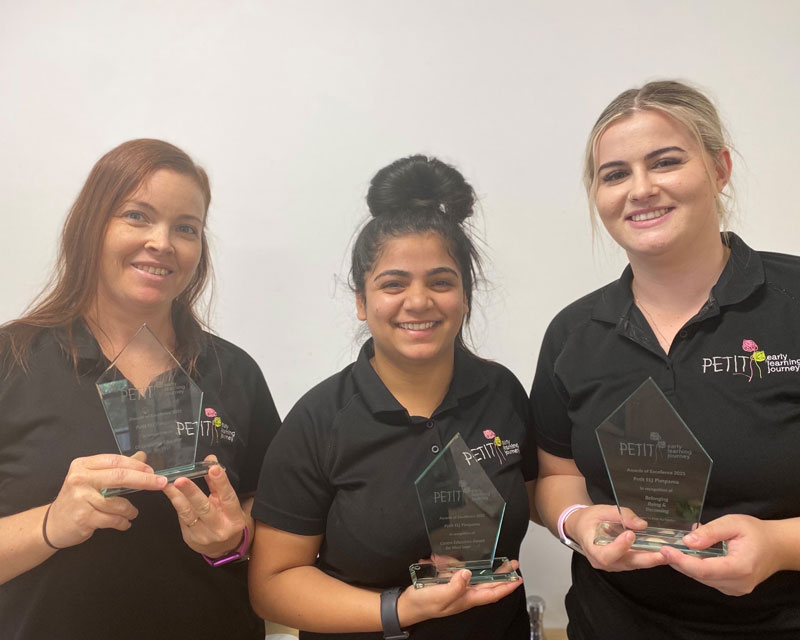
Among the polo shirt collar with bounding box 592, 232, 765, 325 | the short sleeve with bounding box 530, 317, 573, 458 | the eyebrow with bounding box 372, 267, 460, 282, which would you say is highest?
the eyebrow with bounding box 372, 267, 460, 282

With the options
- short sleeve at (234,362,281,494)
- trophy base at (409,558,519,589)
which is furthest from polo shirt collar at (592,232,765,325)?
short sleeve at (234,362,281,494)

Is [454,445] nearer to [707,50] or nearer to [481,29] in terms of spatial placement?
[481,29]

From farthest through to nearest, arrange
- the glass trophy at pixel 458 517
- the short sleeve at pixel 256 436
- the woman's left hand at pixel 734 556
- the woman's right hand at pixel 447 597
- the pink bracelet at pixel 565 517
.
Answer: the short sleeve at pixel 256 436 → the pink bracelet at pixel 565 517 → the glass trophy at pixel 458 517 → the woman's right hand at pixel 447 597 → the woman's left hand at pixel 734 556

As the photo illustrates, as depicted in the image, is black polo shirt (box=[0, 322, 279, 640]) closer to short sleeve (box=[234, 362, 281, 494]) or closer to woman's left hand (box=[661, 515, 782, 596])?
→ short sleeve (box=[234, 362, 281, 494])

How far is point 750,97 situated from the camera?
7.09ft

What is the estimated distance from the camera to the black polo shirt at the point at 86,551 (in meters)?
1.26

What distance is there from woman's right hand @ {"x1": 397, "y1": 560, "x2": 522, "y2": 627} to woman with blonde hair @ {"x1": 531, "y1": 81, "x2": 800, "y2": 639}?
24 cm

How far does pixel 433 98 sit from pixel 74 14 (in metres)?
1.58

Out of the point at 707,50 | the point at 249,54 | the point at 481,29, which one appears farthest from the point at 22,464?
the point at 707,50

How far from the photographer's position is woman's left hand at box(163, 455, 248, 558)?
1210 millimetres

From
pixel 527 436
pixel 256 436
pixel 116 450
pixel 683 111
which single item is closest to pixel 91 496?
pixel 116 450

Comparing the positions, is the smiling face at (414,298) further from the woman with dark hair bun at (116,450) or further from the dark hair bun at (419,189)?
the woman with dark hair bun at (116,450)

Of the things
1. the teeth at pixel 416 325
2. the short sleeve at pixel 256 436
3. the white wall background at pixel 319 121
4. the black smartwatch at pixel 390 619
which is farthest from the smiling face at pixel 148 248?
the black smartwatch at pixel 390 619

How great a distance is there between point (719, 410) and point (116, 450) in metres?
1.45
